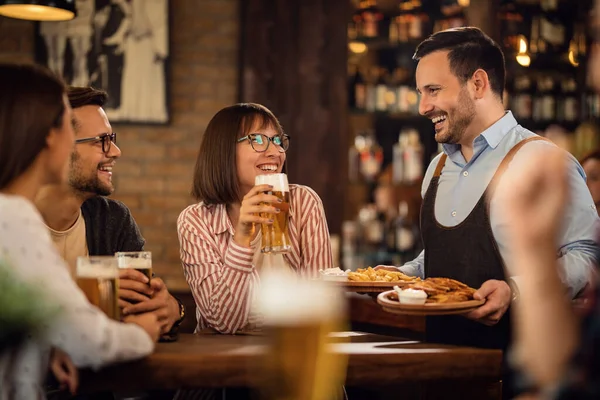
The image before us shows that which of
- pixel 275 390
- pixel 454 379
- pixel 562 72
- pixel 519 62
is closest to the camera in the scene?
pixel 275 390

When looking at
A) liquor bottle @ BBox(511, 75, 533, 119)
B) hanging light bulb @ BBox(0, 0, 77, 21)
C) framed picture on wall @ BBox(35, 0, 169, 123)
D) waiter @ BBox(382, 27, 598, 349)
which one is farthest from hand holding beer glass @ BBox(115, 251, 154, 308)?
liquor bottle @ BBox(511, 75, 533, 119)

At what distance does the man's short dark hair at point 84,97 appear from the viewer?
9.28 feet

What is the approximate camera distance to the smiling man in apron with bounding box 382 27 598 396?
7.95 feet

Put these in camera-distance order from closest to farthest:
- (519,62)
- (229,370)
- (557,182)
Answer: (557,182) → (229,370) → (519,62)

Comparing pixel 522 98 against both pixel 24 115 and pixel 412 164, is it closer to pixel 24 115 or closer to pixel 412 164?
pixel 412 164

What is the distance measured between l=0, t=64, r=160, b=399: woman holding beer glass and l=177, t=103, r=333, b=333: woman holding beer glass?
0.60 meters

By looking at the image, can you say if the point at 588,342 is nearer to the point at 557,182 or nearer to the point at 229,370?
the point at 557,182

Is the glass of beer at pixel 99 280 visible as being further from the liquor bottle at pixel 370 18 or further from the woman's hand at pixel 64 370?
the liquor bottle at pixel 370 18

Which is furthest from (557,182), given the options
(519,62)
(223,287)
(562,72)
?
(562,72)

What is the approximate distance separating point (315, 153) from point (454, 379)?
11.5ft

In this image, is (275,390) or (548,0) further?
(548,0)

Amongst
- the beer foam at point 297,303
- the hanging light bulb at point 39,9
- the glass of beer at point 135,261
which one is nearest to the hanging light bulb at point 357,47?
the hanging light bulb at point 39,9

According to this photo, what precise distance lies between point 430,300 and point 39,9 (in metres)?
2.31

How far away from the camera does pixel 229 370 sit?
69.9 inches
